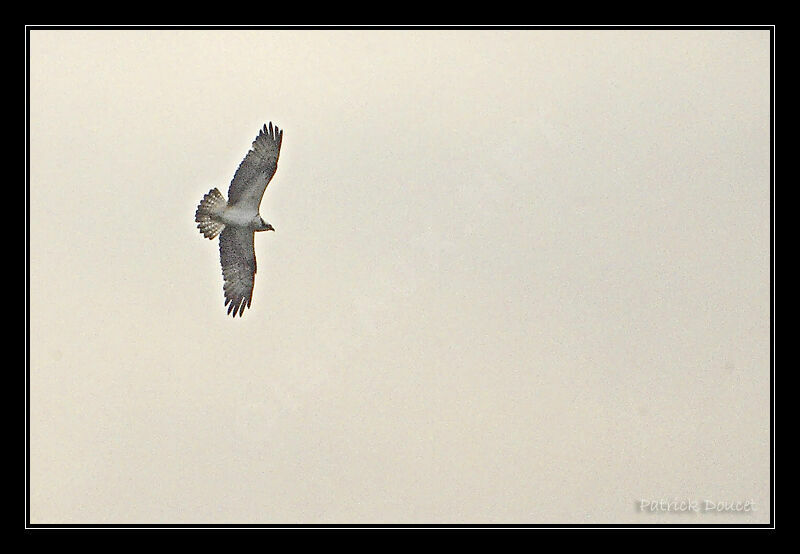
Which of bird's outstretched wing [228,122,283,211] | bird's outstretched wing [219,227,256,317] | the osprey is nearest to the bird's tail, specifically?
the osprey

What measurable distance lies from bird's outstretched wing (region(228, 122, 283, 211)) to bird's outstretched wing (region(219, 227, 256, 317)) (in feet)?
2.34

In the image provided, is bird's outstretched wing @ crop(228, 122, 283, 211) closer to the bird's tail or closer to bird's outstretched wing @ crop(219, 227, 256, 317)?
the bird's tail

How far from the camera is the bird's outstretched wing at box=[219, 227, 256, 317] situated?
1592cm

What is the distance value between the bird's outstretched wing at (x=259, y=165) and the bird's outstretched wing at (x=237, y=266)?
0.71 m

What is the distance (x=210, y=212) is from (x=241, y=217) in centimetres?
38

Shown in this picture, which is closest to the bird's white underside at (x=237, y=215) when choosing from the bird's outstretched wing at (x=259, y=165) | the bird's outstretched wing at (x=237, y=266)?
the bird's outstretched wing at (x=237, y=266)
